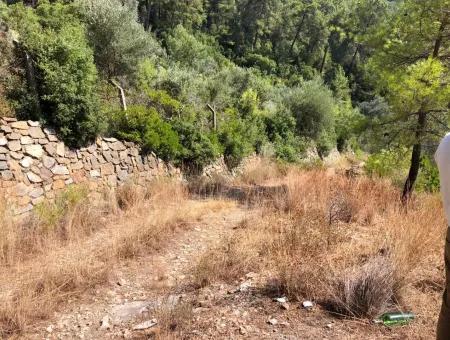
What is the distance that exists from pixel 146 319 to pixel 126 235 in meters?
1.97

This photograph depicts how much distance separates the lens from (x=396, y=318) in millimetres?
2852

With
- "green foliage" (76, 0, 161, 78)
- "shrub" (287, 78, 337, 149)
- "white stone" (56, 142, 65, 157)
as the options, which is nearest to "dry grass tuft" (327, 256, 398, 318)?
"white stone" (56, 142, 65, 157)

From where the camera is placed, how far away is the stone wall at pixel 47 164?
620 cm

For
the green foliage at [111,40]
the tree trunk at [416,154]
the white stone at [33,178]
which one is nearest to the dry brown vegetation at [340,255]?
the tree trunk at [416,154]

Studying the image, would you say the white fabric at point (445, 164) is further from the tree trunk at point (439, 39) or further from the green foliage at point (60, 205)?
the tree trunk at point (439, 39)

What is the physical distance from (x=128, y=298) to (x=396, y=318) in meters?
2.51

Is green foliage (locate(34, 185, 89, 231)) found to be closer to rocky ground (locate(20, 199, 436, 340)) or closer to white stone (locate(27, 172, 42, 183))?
white stone (locate(27, 172, 42, 183))

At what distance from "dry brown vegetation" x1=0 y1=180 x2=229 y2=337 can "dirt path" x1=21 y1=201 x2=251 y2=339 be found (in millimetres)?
130

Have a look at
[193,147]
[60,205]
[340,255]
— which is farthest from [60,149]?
[340,255]

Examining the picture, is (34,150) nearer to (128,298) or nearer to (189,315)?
(128,298)

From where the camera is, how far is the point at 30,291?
3.30 m

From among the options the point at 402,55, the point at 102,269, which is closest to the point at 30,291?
the point at 102,269

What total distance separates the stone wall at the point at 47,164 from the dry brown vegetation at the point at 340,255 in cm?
387

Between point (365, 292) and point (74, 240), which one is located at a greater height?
point (365, 292)
